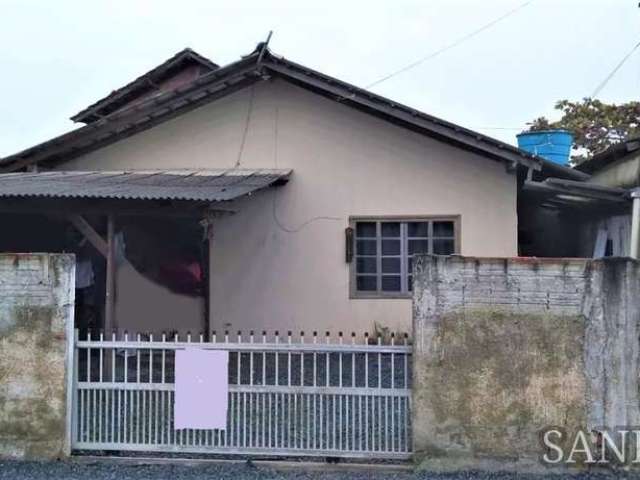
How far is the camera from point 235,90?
12086 mm

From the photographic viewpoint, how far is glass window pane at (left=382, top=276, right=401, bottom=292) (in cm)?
1173

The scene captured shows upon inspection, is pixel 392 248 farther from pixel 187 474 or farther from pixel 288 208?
pixel 187 474

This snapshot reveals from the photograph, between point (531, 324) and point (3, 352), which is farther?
point (3, 352)

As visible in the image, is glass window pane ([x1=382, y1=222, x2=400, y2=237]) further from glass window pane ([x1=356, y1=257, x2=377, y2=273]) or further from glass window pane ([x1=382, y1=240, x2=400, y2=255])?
glass window pane ([x1=356, y1=257, x2=377, y2=273])

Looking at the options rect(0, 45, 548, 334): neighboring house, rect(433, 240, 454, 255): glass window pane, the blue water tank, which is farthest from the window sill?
the blue water tank

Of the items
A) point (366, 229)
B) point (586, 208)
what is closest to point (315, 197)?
point (366, 229)

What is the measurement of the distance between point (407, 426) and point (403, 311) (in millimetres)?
5832

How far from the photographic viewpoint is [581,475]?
5.55m

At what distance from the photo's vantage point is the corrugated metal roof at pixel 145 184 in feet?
28.4

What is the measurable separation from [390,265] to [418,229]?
680 mm

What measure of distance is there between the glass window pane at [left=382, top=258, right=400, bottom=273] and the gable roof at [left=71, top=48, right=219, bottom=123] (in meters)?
6.21

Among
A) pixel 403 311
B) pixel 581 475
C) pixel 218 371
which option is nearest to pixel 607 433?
pixel 581 475

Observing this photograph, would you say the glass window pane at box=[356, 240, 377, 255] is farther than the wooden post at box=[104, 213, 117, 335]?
Yes

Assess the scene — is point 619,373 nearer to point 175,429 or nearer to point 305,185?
point 175,429
